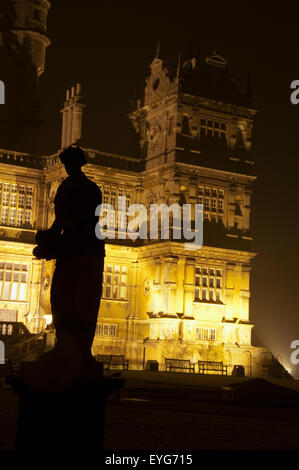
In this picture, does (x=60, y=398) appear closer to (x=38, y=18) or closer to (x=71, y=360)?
(x=71, y=360)

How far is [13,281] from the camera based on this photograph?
46.2 metres

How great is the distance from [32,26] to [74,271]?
47758 millimetres

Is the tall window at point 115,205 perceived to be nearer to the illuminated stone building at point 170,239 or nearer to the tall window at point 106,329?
the illuminated stone building at point 170,239

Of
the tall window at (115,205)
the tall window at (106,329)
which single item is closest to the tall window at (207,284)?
the tall window at (106,329)

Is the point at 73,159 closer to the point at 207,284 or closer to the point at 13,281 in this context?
the point at 13,281

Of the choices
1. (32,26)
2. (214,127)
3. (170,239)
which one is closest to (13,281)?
(170,239)

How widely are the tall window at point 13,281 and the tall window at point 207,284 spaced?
9839 millimetres

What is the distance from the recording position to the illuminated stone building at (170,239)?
4612cm

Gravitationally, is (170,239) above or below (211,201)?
below

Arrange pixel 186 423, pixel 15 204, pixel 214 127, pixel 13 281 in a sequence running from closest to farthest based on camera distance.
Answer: pixel 186 423 → pixel 13 281 → pixel 15 204 → pixel 214 127

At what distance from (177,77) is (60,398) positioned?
39.7 meters

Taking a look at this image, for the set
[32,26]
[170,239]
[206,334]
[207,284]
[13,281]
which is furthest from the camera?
[32,26]

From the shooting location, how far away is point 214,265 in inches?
1871

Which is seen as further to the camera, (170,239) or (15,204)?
(15,204)
